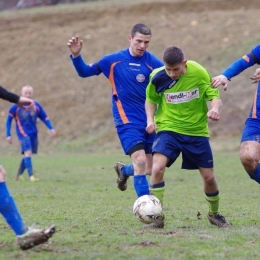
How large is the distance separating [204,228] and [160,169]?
812 millimetres

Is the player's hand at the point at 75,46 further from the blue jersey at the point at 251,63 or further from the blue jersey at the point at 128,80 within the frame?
the blue jersey at the point at 251,63

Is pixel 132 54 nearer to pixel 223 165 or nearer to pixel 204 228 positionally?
pixel 204 228

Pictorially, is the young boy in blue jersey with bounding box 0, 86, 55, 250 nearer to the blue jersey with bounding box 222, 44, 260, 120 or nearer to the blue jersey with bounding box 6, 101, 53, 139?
the blue jersey with bounding box 222, 44, 260, 120

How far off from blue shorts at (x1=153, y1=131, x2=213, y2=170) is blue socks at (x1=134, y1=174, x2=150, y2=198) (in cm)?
56

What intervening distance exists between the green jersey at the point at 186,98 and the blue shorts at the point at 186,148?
0.07 m

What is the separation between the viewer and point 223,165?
19.6 metres

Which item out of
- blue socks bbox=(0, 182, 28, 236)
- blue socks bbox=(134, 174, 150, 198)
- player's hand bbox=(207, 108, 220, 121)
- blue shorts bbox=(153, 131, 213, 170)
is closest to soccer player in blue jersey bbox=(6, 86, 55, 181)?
blue socks bbox=(134, 174, 150, 198)

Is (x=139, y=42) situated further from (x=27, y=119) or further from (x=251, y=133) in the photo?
(x=27, y=119)

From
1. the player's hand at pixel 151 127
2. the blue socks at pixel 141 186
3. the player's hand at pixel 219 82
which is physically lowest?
the blue socks at pixel 141 186

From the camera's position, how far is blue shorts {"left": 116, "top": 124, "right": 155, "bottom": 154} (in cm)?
871

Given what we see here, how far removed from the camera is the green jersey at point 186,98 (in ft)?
26.3

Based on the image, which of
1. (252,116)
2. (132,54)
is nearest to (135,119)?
(132,54)

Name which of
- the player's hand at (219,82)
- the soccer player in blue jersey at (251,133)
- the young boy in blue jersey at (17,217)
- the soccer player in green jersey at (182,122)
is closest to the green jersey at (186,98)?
the soccer player in green jersey at (182,122)

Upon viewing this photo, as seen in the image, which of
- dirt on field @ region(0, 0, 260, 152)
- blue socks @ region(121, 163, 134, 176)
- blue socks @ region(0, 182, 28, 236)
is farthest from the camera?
dirt on field @ region(0, 0, 260, 152)
